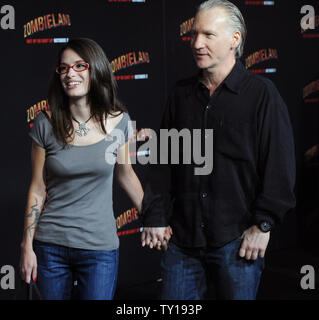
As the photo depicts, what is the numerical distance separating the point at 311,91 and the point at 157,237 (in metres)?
3.24

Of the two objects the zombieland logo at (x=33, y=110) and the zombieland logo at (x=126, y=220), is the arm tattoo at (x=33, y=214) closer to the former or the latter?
the zombieland logo at (x=33, y=110)

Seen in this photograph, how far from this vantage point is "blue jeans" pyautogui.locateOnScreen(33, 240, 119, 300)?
1.96 m

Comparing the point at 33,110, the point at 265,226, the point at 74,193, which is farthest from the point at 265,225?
the point at 33,110

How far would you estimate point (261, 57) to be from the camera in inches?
178

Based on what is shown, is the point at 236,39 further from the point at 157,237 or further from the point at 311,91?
the point at 311,91

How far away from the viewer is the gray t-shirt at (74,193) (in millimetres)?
1943

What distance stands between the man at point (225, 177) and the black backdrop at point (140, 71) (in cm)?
174

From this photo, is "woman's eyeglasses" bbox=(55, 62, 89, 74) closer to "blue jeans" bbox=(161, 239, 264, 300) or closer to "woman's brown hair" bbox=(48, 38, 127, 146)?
"woman's brown hair" bbox=(48, 38, 127, 146)

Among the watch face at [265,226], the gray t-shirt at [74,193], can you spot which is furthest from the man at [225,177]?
the gray t-shirt at [74,193]

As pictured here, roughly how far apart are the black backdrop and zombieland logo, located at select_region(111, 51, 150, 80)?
0.01 meters

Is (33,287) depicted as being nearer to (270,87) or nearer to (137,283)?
(270,87)

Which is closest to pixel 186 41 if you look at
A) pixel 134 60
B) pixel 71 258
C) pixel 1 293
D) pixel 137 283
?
pixel 134 60

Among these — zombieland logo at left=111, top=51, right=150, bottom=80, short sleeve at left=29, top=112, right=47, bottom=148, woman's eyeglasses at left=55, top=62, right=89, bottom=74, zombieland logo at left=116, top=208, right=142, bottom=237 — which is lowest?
zombieland logo at left=116, top=208, right=142, bottom=237

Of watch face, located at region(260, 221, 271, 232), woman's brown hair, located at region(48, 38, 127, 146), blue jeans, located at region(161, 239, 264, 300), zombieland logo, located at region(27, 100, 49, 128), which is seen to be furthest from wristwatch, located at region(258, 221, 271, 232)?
zombieland logo, located at region(27, 100, 49, 128)
